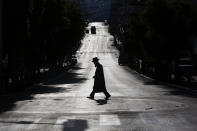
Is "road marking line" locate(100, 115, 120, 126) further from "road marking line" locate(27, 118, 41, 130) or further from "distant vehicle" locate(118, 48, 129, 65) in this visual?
"distant vehicle" locate(118, 48, 129, 65)

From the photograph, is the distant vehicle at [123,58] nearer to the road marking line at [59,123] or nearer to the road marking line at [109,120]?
the road marking line at [109,120]

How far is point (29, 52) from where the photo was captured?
138ft

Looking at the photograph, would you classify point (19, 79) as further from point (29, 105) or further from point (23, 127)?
point (23, 127)

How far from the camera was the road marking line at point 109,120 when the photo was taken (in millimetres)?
14902

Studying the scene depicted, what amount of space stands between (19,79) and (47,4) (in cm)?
1459

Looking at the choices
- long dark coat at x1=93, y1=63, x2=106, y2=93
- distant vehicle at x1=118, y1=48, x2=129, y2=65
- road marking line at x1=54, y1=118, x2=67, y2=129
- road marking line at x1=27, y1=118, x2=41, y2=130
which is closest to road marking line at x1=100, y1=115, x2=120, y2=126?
road marking line at x1=54, y1=118, x2=67, y2=129

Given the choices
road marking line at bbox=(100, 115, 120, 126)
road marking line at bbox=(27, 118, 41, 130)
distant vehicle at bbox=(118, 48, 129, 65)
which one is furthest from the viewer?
distant vehicle at bbox=(118, 48, 129, 65)

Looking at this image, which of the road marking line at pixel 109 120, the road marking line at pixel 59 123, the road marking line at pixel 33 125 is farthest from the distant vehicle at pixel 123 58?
the road marking line at pixel 33 125

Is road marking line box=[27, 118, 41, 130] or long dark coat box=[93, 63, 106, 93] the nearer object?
road marking line box=[27, 118, 41, 130]

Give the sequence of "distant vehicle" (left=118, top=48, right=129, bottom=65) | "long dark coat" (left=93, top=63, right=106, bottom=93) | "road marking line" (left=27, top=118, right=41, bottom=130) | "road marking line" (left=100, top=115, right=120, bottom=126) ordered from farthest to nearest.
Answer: "distant vehicle" (left=118, top=48, right=129, bottom=65) → "long dark coat" (left=93, top=63, right=106, bottom=93) → "road marking line" (left=100, top=115, right=120, bottom=126) → "road marking line" (left=27, top=118, right=41, bottom=130)

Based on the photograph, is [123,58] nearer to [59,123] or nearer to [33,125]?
[59,123]

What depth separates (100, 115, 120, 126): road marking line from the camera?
14902 mm

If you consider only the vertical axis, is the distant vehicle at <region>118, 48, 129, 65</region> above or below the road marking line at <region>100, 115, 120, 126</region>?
below

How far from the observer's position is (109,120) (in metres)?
15.9
